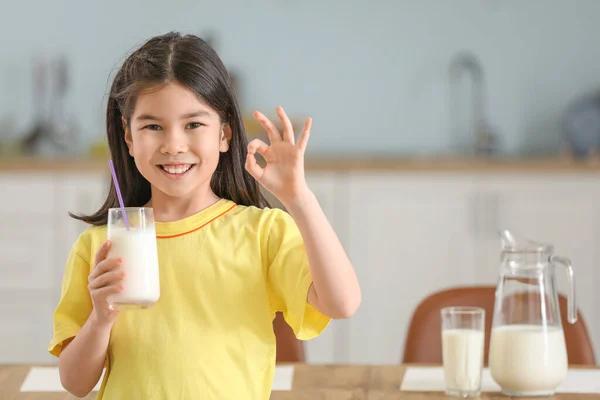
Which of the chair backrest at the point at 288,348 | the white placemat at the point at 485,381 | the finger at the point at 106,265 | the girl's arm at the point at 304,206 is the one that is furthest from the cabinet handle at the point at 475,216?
the finger at the point at 106,265

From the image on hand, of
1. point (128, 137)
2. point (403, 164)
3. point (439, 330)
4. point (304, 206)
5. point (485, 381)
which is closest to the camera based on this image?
point (304, 206)

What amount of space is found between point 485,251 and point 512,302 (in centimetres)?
232

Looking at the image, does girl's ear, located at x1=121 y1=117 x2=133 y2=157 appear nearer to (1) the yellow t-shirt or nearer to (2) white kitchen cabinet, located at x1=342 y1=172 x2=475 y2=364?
(1) the yellow t-shirt

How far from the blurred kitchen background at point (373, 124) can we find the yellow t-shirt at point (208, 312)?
2.59 meters

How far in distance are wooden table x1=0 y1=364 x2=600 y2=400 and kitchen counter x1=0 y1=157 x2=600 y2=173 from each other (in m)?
2.09

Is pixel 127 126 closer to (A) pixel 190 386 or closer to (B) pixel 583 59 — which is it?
(A) pixel 190 386

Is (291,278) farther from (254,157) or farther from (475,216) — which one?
(475,216)

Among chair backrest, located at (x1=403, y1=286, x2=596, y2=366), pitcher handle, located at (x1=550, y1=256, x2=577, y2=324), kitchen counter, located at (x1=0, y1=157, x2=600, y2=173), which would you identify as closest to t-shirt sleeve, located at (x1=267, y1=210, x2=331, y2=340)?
pitcher handle, located at (x1=550, y1=256, x2=577, y2=324)

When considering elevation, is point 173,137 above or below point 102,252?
above

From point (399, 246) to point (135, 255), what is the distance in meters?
2.82

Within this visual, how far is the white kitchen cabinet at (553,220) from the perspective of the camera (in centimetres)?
385

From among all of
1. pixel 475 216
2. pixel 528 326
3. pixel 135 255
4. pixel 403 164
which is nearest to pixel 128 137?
pixel 135 255

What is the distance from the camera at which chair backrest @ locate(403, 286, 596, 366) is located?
6.77 feet

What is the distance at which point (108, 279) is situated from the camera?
1.15 meters
